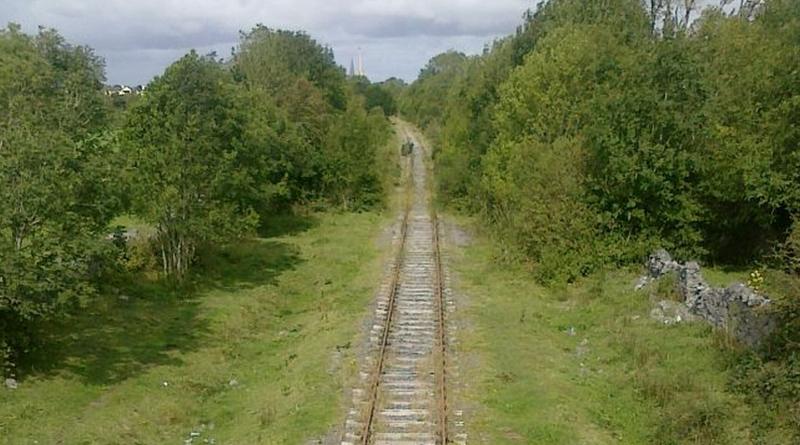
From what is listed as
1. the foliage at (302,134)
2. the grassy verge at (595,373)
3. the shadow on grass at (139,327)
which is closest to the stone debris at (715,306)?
the grassy verge at (595,373)

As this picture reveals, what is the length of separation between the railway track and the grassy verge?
2.57 ft

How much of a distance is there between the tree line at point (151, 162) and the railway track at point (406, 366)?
22.8 ft

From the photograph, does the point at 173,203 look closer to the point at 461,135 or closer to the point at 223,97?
the point at 223,97

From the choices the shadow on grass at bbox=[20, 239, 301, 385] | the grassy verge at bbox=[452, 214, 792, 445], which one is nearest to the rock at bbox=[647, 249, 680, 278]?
the grassy verge at bbox=[452, 214, 792, 445]

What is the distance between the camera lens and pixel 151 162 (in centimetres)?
2716

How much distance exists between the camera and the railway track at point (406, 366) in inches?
621

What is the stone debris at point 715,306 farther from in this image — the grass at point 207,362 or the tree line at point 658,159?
the grass at point 207,362

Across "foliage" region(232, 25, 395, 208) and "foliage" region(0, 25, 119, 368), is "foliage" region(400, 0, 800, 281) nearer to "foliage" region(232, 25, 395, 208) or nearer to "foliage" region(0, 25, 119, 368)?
"foliage" region(232, 25, 395, 208)

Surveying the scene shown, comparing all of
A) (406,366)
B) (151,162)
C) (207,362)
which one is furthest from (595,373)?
(151,162)

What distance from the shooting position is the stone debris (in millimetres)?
18250

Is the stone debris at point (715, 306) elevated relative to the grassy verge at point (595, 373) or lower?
elevated

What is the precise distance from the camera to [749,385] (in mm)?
16719

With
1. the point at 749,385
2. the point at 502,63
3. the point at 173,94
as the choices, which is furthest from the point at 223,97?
the point at 502,63

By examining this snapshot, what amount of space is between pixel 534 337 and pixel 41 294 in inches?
512
